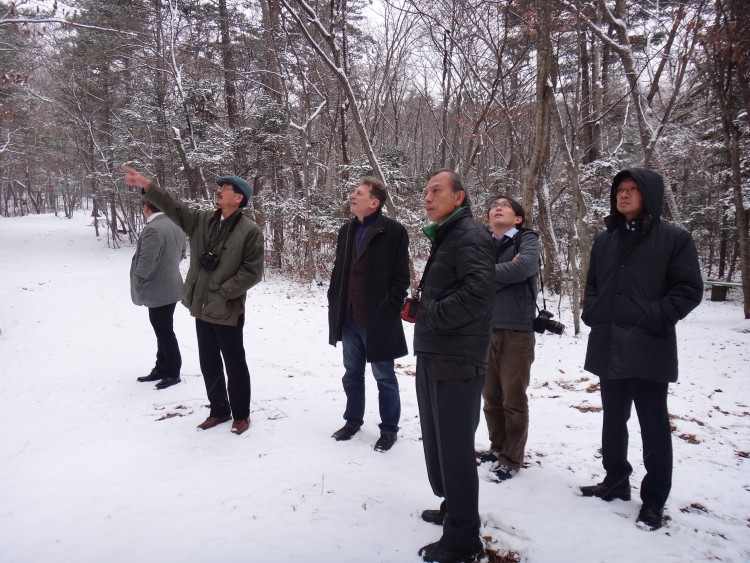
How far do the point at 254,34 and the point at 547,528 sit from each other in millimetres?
17340

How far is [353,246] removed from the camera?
351 cm

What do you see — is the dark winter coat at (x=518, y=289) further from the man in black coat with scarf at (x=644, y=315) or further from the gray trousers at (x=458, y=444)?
the gray trousers at (x=458, y=444)

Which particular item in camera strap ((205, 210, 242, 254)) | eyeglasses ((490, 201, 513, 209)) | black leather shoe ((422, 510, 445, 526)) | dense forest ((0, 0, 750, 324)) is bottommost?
black leather shoe ((422, 510, 445, 526))

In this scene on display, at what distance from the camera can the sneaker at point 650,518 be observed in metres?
2.51

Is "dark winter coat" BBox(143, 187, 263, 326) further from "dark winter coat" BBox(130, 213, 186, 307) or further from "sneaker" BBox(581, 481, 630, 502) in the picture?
"sneaker" BBox(581, 481, 630, 502)

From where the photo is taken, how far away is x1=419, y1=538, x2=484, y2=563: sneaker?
2.16m

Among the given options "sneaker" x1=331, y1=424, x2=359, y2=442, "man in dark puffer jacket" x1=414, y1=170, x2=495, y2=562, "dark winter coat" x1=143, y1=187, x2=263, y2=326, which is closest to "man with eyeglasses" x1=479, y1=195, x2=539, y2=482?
"man in dark puffer jacket" x1=414, y1=170, x2=495, y2=562

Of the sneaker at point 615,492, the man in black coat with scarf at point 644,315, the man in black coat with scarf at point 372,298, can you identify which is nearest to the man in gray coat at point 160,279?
the man in black coat with scarf at point 372,298

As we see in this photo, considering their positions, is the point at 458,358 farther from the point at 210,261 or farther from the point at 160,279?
the point at 160,279

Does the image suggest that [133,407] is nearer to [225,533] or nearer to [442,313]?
[225,533]

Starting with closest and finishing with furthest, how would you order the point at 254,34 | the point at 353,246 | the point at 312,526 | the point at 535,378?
the point at 312,526 < the point at 353,246 < the point at 535,378 < the point at 254,34

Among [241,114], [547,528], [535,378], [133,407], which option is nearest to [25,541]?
[133,407]

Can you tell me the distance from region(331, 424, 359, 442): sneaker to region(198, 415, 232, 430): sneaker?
1046mm

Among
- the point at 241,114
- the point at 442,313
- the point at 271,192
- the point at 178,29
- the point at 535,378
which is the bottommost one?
the point at 535,378
